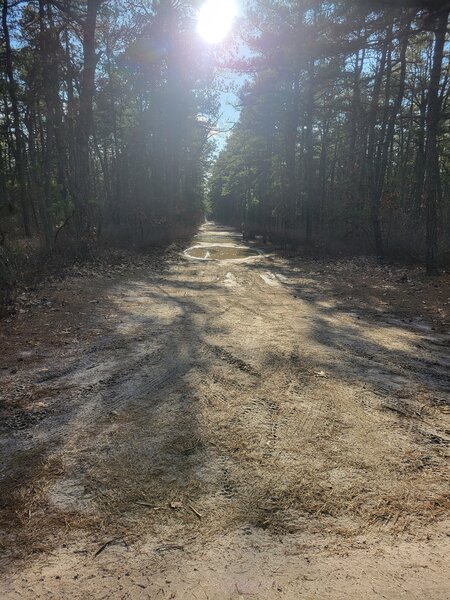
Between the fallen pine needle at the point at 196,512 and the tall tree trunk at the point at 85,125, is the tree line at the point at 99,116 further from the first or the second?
the fallen pine needle at the point at 196,512

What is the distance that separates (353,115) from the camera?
21.4 meters

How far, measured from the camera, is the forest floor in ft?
7.54

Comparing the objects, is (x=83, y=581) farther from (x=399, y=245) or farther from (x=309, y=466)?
(x=399, y=245)

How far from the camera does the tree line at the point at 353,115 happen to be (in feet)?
32.4

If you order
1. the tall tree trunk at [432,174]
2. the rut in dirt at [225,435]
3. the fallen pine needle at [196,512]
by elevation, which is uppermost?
the tall tree trunk at [432,174]

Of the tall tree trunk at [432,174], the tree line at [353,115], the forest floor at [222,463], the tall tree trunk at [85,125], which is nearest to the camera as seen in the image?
the forest floor at [222,463]

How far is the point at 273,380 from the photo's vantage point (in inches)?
190

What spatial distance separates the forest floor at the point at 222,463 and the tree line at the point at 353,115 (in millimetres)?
7442

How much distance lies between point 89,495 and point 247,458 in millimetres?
1211

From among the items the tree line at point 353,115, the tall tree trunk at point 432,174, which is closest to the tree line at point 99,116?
the tree line at point 353,115

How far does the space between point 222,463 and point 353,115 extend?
2233cm

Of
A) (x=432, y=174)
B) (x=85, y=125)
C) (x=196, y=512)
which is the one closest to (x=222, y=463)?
(x=196, y=512)

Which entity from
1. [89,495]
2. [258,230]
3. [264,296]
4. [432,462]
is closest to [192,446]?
[89,495]

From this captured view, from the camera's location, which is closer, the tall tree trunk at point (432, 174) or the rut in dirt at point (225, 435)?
the rut in dirt at point (225, 435)
